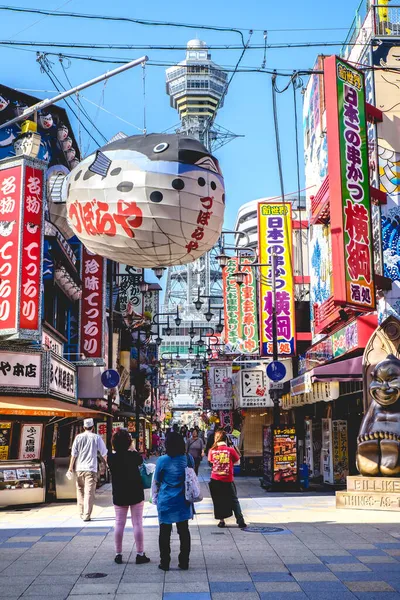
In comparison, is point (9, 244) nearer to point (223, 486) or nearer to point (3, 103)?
point (3, 103)

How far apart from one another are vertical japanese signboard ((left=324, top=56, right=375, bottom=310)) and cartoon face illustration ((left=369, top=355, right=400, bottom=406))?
6.07 feet

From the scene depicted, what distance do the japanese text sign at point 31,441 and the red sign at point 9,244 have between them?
325cm

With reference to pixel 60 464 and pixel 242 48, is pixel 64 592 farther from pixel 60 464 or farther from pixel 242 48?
pixel 60 464

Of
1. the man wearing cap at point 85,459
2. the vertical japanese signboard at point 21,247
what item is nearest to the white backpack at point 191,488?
the man wearing cap at point 85,459

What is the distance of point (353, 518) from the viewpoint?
1377 cm

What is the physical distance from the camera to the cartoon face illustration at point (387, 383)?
15.5 m

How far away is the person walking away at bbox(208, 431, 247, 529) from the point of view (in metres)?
12.9

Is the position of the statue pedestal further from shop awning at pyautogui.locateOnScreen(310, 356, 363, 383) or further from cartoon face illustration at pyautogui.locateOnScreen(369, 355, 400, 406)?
shop awning at pyautogui.locateOnScreen(310, 356, 363, 383)

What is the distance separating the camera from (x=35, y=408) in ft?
55.8

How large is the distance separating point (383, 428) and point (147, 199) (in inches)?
A: 342

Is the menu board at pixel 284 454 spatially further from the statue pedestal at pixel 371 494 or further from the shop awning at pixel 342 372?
the statue pedestal at pixel 371 494

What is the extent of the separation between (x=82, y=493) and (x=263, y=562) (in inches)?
254

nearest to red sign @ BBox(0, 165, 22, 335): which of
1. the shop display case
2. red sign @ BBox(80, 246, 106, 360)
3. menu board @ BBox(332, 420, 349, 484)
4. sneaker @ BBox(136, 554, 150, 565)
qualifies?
the shop display case

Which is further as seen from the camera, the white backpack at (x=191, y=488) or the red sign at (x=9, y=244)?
the red sign at (x=9, y=244)
